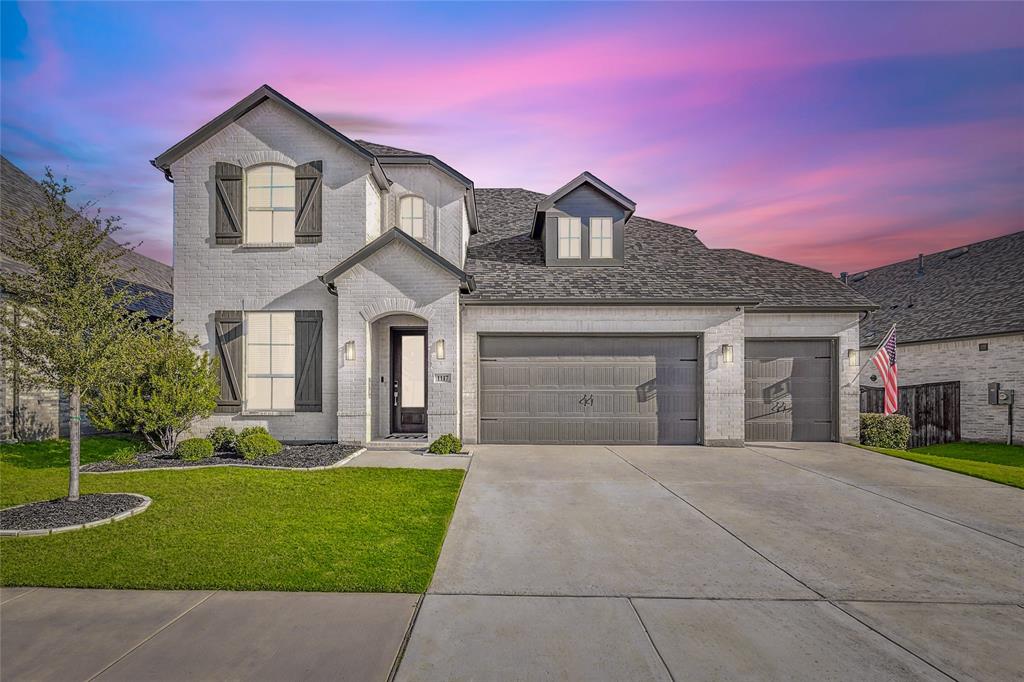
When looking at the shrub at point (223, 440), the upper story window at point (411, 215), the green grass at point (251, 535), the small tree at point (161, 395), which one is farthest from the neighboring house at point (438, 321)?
the green grass at point (251, 535)

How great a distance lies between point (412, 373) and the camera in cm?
1223

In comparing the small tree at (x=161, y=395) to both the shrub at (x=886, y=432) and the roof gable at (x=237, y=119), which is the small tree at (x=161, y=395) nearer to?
the roof gable at (x=237, y=119)

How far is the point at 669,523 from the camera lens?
19.1 ft

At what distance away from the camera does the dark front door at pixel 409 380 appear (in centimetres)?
1201

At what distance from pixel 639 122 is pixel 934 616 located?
11.1 meters

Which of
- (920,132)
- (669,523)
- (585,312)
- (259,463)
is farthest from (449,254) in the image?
(920,132)

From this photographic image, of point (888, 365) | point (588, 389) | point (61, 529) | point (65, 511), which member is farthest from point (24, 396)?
point (888, 365)

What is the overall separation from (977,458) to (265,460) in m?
18.3

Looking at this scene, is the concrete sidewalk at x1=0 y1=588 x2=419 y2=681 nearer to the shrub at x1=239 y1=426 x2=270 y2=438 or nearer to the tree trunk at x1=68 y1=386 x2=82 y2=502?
the tree trunk at x1=68 y1=386 x2=82 y2=502

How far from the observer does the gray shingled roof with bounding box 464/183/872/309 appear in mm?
11742

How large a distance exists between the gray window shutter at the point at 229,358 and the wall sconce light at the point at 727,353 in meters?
12.1

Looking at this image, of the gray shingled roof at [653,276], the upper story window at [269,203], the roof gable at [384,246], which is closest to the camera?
the roof gable at [384,246]

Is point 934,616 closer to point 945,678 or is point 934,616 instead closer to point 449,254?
point 945,678

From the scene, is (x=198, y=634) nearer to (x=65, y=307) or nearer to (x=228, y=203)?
(x=65, y=307)
